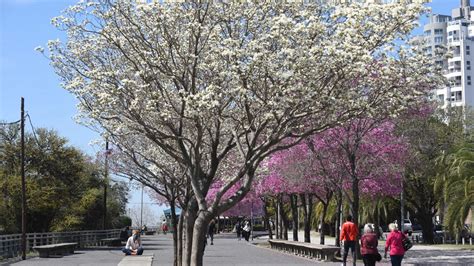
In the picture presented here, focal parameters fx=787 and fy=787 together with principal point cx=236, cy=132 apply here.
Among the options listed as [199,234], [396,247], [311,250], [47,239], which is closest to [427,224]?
[311,250]

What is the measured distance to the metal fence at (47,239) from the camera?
3277 cm

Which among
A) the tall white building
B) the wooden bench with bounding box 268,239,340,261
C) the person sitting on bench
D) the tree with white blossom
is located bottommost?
the wooden bench with bounding box 268,239,340,261

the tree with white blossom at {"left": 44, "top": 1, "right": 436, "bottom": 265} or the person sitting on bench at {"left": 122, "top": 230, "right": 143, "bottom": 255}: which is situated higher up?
the tree with white blossom at {"left": 44, "top": 1, "right": 436, "bottom": 265}

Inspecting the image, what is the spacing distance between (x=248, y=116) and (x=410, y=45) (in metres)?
3.32

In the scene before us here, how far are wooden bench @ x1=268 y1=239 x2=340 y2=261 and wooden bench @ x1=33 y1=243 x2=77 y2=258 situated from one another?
10994 mm

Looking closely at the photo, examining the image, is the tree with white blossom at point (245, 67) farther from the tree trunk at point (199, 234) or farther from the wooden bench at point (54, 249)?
the wooden bench at point (54, 249)

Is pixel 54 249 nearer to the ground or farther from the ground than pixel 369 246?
nearer to the ground

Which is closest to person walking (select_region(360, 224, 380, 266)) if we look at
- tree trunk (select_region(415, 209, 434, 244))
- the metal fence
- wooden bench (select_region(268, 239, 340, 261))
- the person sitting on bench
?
wooden bench (select_region(268, 239, 340, 261))

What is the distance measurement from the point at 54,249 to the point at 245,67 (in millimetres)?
24937

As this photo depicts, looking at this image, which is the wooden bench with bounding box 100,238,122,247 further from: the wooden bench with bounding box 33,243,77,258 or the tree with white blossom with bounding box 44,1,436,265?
the tree with white blossom with bounding box 44,1,436,265

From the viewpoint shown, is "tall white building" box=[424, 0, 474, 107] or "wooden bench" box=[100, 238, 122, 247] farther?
"tall white building" box=[424, 0, 474, 107]

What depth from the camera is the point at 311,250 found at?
1307 inches

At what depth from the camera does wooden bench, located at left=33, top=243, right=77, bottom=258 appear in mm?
34906

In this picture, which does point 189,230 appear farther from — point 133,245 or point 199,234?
point 133,245
